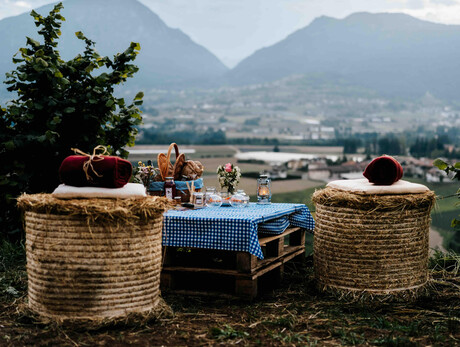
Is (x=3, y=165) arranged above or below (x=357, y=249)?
above

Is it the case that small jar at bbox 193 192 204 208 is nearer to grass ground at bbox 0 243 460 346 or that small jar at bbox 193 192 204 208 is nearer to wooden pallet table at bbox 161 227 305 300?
wooden pallet table at bbox 161 227 305 300

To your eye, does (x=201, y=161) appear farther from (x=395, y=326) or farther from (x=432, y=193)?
(x=395, y=326)

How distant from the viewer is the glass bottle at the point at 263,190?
192 inches

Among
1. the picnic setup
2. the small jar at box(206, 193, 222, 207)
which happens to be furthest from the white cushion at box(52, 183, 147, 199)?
the small jar at box(206, 193, 222, 207)

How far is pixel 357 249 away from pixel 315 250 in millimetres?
437

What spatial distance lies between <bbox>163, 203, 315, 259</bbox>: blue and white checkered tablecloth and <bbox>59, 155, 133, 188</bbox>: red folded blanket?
74 centimetres

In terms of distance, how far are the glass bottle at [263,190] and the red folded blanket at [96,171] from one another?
1736 mm

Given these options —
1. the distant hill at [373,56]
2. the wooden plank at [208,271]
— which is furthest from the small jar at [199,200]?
the distant hill at [373,56]

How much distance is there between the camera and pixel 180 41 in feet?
83.8

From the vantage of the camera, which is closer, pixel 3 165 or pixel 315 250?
pixel 315 250

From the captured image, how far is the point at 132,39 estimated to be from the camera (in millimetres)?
6293

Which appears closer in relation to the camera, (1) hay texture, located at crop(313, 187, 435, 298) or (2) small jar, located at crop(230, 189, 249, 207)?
(1) hay texture, located at crop(313, 187, 435, 298)

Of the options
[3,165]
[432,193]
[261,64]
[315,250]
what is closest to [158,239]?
[315,250]

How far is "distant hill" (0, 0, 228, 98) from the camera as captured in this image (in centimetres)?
614
